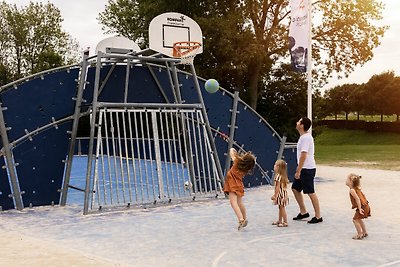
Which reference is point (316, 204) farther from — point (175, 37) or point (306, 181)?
point (175, 37)

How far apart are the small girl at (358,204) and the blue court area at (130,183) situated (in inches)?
168

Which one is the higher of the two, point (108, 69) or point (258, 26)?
point (258, 26)

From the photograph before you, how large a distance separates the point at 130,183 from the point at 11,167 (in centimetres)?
361

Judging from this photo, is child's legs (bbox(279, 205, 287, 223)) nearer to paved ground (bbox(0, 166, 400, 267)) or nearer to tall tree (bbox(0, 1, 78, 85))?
paved ground (bbox(0, 166, 400, 267))

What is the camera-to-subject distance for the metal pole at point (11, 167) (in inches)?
422

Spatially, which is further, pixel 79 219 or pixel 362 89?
pixel 362 89

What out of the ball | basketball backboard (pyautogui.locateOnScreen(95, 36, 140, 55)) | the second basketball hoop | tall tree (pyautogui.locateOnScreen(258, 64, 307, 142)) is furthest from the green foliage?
the ball

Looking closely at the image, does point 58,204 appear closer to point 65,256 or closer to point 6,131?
point 6,131

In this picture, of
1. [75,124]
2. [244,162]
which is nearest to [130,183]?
[75,124]

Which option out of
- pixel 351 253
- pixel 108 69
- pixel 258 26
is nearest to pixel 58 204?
pixel 108 69

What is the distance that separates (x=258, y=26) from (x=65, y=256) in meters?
28.2

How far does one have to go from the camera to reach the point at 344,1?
32562mm

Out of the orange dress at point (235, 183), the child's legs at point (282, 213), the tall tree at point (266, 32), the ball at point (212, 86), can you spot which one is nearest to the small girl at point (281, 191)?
the child's legs at point (282, 213)

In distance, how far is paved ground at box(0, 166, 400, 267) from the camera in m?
6.89
